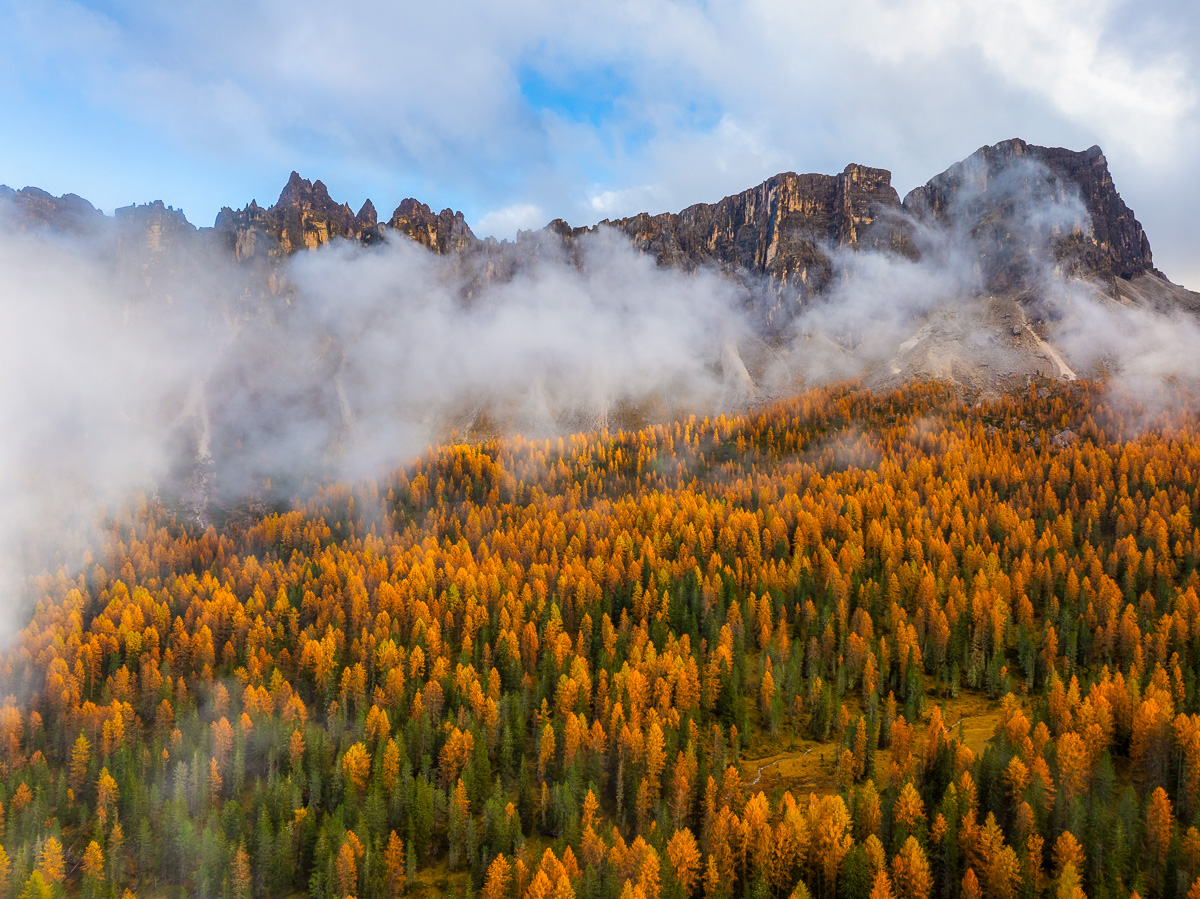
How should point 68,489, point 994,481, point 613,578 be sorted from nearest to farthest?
1. point 613,578
2. point 994,481
3. point 68,489

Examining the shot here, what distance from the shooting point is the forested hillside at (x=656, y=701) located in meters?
53.5

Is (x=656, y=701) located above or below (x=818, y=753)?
above

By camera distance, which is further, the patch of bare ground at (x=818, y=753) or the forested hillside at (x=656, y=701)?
the patch of bare ground at (x=818, y=753)

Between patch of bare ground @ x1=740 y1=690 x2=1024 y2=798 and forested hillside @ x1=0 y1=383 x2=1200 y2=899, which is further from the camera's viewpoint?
patch of bare ground @ x1=740 y1=690 x2=1024 y2=798

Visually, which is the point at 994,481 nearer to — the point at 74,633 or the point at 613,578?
the point at 613,578

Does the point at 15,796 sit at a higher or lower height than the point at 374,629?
lower

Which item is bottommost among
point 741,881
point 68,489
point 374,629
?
point 741,881

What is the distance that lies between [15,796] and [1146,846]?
10394 centimetres

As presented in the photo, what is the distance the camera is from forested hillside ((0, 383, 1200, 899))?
5347cm

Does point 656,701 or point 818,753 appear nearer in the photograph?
point 818,753

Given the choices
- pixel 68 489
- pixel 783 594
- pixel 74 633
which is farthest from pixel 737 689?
pixel 68 489

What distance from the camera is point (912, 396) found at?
198 m

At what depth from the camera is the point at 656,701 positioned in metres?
76.1

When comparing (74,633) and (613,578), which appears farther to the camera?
(613,578)
